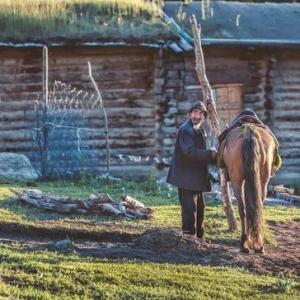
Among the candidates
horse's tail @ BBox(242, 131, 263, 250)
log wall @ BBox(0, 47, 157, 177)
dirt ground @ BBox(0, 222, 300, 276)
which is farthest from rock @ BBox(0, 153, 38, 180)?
horse's tail @ BBox(242, 131, 263, 250)

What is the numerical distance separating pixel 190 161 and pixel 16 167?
309 inches

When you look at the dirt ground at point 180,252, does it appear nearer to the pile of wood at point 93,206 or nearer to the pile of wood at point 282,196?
the pile of wood at point 93,206

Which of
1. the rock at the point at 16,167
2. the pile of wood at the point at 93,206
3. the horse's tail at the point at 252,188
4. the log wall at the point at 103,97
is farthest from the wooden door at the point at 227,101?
the horse's tail at the point at 252,188

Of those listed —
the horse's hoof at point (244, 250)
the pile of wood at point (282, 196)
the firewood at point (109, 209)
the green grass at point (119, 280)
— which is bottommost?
the pile of wood at point (282, 196)

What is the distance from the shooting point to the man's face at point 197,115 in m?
8.70

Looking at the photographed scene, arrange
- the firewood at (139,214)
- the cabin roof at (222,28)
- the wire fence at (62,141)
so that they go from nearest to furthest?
the firewood at (139,214) → the wire fence at (62,141) → the cabin roof at (222,28)

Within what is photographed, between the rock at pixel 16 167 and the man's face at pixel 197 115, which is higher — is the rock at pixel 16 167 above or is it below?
below

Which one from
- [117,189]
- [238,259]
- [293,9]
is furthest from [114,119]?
[238,259]

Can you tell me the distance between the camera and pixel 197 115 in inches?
344

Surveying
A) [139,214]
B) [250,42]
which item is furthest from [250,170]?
[250,42]

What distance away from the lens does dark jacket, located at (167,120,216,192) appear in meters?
8.59

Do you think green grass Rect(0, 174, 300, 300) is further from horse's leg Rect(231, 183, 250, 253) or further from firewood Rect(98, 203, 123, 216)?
firewood Rect(98, 203, 123, 216)

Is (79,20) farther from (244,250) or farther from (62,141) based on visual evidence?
(244,250)

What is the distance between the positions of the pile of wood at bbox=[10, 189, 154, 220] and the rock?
466 centimetres
